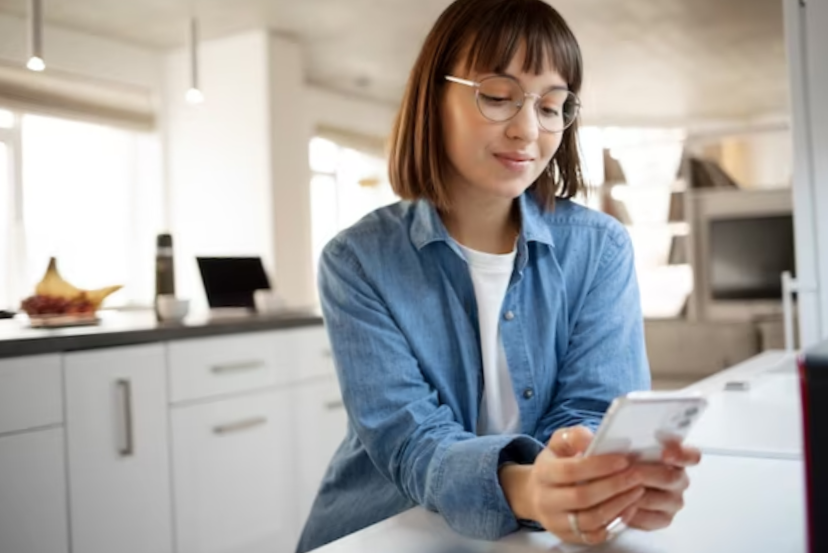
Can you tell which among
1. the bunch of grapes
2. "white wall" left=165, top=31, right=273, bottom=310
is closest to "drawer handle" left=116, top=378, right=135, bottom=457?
the bunch of grapes

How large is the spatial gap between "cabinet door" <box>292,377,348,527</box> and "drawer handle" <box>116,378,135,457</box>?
2.21ft

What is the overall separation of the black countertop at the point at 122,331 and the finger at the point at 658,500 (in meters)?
1.64

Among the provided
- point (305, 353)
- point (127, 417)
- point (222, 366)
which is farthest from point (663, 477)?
point (305, 353)

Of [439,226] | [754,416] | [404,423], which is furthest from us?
[754,416]

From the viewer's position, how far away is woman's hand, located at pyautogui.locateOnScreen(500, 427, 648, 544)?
64 cm

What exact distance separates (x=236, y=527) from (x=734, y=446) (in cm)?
189

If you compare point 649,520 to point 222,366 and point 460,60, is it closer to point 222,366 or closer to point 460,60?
point 460,60

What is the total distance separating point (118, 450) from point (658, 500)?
6.01 feet

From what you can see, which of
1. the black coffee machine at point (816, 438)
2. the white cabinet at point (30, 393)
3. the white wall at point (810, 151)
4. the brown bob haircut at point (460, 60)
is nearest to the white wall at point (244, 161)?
the white cabinet at point (30, 393)

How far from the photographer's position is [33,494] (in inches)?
79.0

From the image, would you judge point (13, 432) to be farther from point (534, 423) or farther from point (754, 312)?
point (754, 312)

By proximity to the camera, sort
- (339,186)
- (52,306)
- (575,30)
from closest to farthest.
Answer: (52,306) < (575,30) < (339,186)

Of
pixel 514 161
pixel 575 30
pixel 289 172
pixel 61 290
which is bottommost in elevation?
pixel 61 290

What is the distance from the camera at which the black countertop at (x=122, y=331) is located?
199 cm
